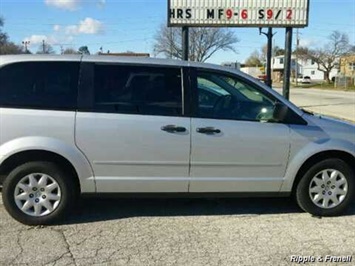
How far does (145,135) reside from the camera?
482cm

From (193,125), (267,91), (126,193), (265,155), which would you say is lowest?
(126,193)

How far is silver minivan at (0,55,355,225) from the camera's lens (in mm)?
4742

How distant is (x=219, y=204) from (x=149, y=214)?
3.10 ft

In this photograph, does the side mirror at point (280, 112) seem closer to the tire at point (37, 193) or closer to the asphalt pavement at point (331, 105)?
the tire at point (37, 193)

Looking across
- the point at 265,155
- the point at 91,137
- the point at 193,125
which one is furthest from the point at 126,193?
the point at 265,155

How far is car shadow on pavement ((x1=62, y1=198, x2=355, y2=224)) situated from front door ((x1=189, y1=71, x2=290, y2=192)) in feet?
1.46

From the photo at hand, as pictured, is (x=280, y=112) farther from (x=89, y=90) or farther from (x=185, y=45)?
(x=185, y=45)

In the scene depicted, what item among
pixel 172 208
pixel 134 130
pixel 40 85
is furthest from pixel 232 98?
pixel 40 85

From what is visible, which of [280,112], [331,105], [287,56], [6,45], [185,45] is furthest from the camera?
[6,45]

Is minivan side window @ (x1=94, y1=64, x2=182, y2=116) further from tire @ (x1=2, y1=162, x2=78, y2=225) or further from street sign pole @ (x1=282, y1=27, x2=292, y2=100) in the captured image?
street sign pole @ (x1=282, y1=27, x2=292, y2=100)

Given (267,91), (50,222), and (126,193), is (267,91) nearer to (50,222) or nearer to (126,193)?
(126,193)

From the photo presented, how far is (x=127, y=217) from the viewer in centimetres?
517

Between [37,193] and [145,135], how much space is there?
127cm

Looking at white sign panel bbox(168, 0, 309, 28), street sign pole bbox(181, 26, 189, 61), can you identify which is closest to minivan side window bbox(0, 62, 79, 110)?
street sign pole bbox(181, 26, 189, 61)
